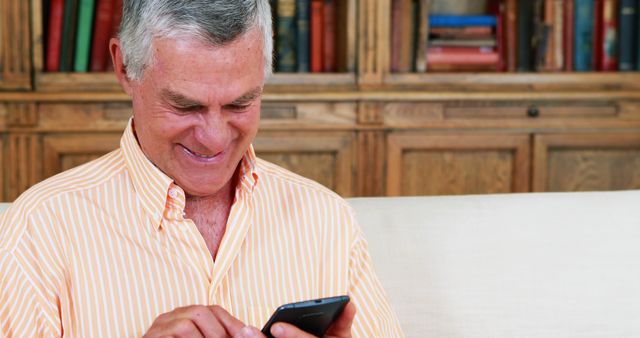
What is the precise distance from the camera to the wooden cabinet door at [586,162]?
9.63 feet

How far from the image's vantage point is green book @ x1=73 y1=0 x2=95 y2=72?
2826mm

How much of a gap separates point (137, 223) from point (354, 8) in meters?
1.79

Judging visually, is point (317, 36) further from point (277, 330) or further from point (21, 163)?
point (277, 330)

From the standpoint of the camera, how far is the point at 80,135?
110 inches

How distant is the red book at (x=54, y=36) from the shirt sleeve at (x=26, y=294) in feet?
6.01

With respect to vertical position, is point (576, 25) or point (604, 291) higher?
point (576, 25)

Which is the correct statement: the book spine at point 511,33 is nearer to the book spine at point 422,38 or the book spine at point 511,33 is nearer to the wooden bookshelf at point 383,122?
the wooden bookshelf at point 383,122

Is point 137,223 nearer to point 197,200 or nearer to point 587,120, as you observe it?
point 197,200

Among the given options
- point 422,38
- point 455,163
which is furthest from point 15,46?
point 455,163

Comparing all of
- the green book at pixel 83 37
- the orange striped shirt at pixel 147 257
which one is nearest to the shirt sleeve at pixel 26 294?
the orange striped shirt at pixel 147 257

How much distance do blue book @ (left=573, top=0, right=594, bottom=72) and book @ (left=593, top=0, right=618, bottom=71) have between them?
0.02m

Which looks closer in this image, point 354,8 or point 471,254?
point 471,254

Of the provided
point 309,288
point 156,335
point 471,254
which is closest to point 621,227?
point 471,254

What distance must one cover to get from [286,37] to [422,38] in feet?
1.45
